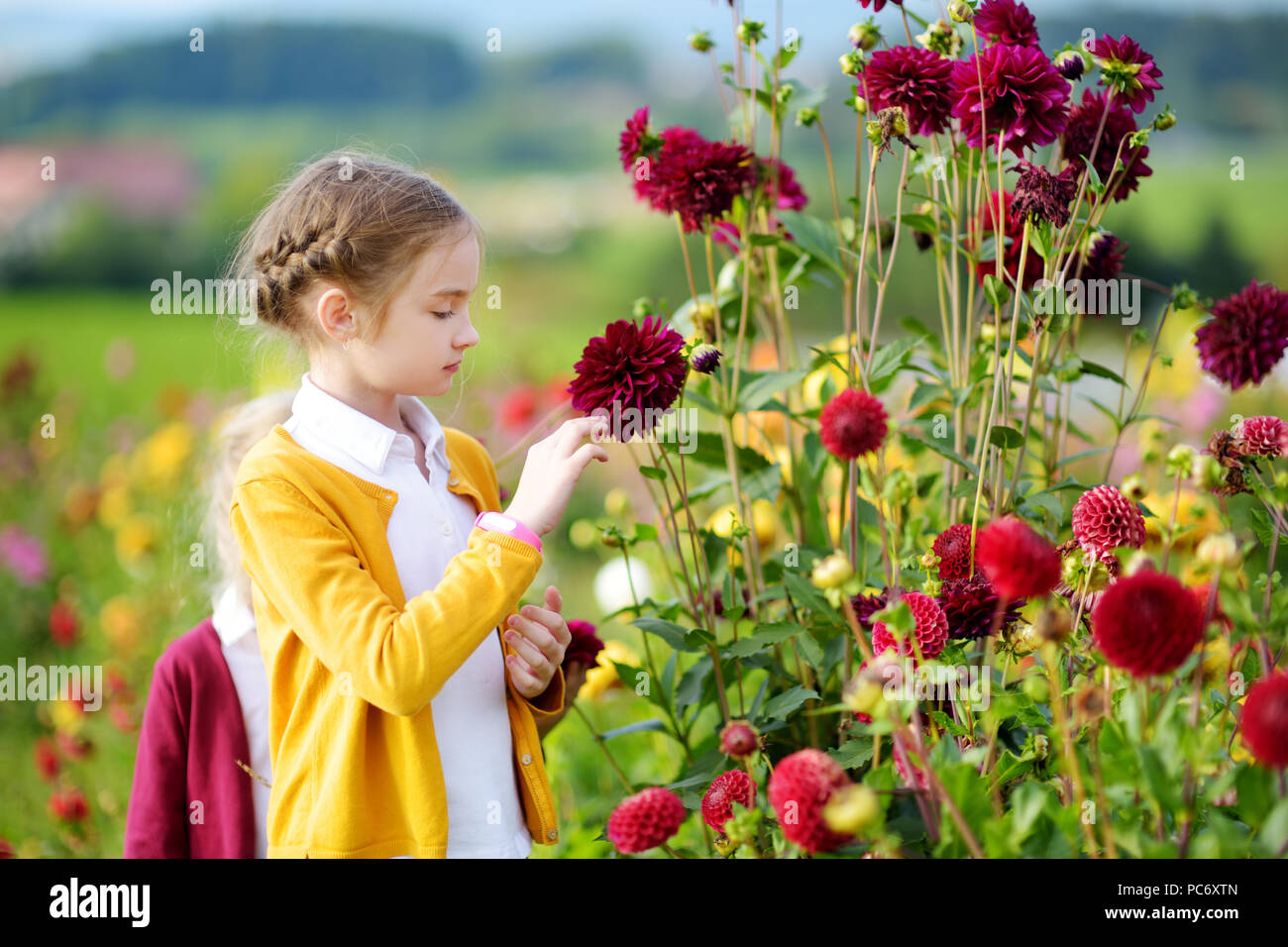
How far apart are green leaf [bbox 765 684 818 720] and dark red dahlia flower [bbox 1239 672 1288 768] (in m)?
0.35

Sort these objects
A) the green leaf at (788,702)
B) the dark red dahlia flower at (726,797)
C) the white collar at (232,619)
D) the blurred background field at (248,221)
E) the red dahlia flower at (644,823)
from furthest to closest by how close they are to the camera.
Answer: the blurred background field at (248,221)
the white collar at (232,619)
the green leaf at (788,702)
the dark red dahlia flower at (726,797)
the red dahlia flower at (644,823)

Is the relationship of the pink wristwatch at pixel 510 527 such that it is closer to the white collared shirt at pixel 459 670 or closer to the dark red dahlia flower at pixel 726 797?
the white collared shirt at pixel 459 670

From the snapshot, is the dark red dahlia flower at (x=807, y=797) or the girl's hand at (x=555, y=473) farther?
the girl's hand at (x=555, y=473)

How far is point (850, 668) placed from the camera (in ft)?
3.18

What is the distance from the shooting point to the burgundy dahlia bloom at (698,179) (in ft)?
3.13

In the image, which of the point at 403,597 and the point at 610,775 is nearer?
the point at 403,597

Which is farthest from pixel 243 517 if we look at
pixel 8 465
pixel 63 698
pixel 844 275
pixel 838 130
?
pixel 838 130

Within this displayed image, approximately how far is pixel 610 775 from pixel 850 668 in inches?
30.6

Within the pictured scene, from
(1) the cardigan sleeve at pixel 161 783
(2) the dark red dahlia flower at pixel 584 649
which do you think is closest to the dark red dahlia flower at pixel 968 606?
(2) the dark red dahlia flower at pixel 584 649

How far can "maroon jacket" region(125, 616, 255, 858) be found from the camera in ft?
3.40

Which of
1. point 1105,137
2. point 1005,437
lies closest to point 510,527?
A: point 1005,437

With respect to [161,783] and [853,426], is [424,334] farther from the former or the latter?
[161,783]

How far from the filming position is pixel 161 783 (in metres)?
1.05
